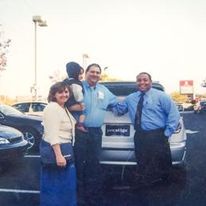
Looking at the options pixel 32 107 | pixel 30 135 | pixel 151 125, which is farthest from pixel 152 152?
pixel 32 107

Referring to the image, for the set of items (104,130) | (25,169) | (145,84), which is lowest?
(25,169)

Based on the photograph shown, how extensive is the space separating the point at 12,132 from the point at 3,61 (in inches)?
749

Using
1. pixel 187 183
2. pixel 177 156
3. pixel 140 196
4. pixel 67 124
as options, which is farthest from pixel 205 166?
pixel 67 124

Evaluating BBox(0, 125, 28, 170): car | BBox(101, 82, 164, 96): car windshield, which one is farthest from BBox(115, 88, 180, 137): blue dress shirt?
BBox(0, 125, 28, 170): car

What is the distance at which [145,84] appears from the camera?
559 cm

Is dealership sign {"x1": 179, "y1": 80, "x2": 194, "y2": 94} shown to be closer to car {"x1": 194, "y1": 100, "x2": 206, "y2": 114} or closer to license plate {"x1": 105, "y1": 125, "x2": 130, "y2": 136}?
car {"x1": 194, "y1": 100, "x2": 206, "y2": 114}

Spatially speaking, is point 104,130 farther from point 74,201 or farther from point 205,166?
point 205,166

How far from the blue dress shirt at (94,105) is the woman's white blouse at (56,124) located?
920 millimetres

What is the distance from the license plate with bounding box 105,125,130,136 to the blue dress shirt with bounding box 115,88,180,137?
32 cm

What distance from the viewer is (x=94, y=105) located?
5.32 metres

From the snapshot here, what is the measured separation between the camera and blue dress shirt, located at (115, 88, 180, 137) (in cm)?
556

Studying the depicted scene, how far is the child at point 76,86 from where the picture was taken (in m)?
4.89

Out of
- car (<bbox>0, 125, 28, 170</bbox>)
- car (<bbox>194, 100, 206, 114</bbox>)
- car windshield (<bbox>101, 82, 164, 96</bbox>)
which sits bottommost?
car (<bbox>194, 100, 206, 114</bbox>)

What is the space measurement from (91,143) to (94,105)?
1.60ft
